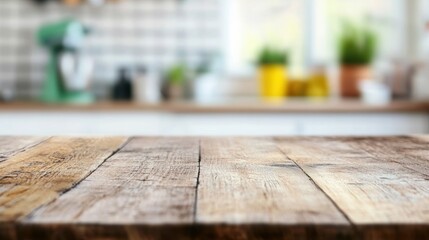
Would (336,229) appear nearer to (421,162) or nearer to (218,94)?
(421,162)

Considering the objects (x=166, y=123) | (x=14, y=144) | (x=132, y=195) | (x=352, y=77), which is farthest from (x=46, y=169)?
(x=352, y=77)

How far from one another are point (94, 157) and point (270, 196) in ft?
1.41

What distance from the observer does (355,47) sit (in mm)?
3047

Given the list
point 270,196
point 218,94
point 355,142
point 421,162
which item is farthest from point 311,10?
point 270,196

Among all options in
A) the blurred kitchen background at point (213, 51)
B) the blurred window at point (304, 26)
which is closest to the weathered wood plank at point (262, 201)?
the blurred kitchen background at point (213, 51)

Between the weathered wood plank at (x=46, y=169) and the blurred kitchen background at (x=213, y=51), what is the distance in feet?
5.02

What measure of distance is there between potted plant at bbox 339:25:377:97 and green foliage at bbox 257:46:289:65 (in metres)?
0.26

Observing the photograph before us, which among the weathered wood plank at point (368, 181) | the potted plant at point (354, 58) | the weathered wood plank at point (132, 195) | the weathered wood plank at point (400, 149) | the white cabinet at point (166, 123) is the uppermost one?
the potted plant at point (354, 58)

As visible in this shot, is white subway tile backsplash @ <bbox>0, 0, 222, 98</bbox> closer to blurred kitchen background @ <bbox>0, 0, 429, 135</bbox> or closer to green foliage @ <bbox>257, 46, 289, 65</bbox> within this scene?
blurred kitchen background @ <bbox>0, 0, 429, 135</bbox>

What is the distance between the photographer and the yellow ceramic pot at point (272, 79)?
3076 millimetres

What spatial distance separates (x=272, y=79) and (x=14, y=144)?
1.95m

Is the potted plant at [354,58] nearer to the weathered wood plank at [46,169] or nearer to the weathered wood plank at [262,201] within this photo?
the weathered wood plank at [46,169]

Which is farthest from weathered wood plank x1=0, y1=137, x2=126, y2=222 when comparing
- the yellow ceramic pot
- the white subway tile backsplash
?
the white subway tile backsplash

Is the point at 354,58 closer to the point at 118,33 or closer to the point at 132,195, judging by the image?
the point at 118,33
